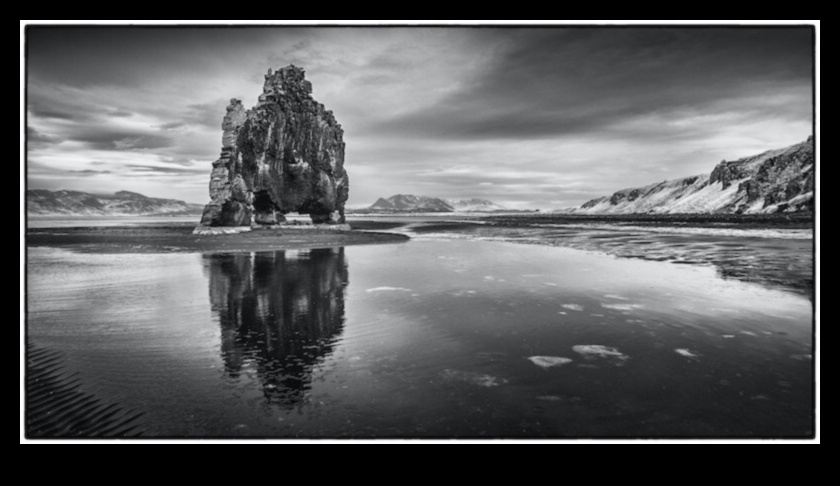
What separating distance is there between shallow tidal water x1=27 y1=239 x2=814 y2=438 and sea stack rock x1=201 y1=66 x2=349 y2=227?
1325 inches

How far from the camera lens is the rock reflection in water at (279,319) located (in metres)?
5.24

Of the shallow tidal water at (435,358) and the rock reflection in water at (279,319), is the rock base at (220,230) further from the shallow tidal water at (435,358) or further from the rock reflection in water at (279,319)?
the shallow tidal water at (435,358)

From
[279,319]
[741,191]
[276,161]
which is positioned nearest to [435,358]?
[279,319]

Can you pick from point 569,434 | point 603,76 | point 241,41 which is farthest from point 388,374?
point 603,76

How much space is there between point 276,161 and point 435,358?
45.5 metres

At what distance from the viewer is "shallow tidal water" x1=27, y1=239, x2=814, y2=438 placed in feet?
13.4

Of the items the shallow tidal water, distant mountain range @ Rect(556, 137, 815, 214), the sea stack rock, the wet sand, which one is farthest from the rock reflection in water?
distant mountain range @ Rect(556, 137, 815, 214)

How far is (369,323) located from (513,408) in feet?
12.5

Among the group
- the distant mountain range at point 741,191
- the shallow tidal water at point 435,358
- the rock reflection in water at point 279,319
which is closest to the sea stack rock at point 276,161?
the rock reflection in water at point 279,319

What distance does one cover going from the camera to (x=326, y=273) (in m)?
14.5
